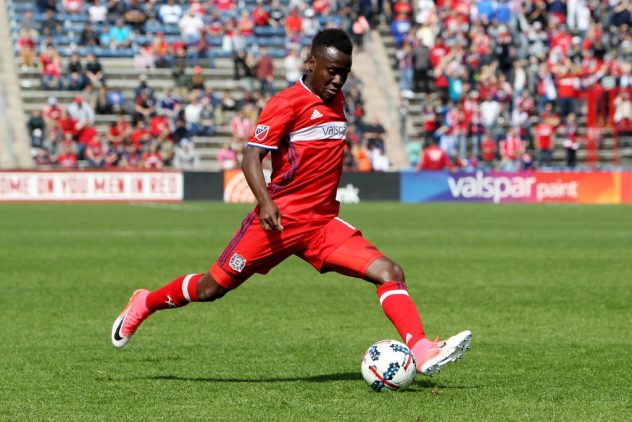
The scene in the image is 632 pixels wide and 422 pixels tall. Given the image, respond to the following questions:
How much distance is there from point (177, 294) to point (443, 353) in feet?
6.36

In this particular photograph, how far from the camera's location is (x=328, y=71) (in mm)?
7398

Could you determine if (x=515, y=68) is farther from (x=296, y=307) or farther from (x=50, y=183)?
(x=296, y=307)

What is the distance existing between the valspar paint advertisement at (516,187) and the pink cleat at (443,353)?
2646 centimetres

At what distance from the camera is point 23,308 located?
11.7m

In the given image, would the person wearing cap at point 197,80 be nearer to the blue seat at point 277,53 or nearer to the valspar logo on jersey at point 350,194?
the blue seat at point 277,53

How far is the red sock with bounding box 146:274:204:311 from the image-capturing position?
794 centimetres

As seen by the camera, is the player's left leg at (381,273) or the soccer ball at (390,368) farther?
the player's left leg at (381,273)

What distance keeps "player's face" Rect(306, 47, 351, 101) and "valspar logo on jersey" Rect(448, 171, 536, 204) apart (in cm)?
2628

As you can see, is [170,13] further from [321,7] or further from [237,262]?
[237,262]

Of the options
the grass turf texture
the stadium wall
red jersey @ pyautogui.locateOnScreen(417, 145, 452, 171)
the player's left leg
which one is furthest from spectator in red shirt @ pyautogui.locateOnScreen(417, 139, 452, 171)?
the player's left leg

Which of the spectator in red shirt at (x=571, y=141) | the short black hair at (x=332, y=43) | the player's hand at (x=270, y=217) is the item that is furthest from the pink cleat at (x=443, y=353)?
the spectator in red shirt at (x=571, y=141)

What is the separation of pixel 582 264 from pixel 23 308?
25.5 feet

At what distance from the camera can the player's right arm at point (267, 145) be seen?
23.8 feet

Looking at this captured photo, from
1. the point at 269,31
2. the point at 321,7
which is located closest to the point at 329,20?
the point at 321,7
